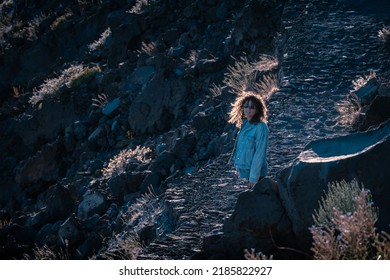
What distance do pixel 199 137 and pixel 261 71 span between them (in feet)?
5.96

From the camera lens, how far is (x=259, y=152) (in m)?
8.64

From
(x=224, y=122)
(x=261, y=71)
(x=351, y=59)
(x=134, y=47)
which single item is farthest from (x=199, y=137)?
(x=134, y=47)

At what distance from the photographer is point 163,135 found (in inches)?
653

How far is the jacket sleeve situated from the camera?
8.62 m

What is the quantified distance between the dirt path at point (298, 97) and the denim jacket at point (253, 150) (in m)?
0.59

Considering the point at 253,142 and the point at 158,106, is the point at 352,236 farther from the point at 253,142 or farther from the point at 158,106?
the point at 158,106

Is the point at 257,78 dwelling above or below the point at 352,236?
above

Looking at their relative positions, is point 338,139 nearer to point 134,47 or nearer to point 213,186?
point 213,186

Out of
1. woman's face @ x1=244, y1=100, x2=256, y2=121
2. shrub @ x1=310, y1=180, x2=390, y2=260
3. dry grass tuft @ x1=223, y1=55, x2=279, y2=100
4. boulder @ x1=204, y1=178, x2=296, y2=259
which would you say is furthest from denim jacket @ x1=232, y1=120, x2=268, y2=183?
dry grass tuft @ x1=223, y1=55, x2=279, y2=100

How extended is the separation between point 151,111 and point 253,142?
9.44m

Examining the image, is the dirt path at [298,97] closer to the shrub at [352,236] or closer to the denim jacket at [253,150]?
the denim jacket at [253,150]

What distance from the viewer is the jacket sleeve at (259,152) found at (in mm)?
8625

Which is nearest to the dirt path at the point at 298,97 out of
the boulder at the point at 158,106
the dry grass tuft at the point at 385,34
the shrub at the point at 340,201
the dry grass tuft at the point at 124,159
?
the dry grass tuft at the point at 385,34

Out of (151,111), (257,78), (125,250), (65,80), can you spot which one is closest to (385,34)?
(257,78)
